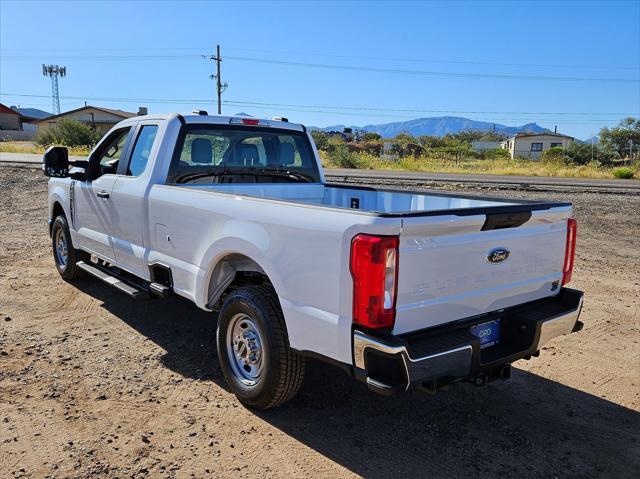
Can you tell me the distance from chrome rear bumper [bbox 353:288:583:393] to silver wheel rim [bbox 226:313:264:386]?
3.33 ft

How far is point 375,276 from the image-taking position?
2805mm

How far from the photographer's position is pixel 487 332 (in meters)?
3.43

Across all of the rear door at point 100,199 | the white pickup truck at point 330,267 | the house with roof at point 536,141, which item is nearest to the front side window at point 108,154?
the rear door at point 100,199

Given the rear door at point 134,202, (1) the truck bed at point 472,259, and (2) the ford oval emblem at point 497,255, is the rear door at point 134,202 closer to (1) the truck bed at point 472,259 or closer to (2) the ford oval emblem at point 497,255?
(1) the truck bed at point 472,259

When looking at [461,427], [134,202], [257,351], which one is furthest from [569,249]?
[134,202]

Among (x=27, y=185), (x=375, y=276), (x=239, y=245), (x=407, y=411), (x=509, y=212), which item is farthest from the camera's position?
(x=27, y=185)

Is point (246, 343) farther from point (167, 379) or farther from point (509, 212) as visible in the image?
point (509, 212)

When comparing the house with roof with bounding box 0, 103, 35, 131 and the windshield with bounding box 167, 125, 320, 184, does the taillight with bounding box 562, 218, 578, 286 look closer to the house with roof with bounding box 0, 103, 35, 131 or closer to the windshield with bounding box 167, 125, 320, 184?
the windshield with bounding box 167, 125, 320, 184

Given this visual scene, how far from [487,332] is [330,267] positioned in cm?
117

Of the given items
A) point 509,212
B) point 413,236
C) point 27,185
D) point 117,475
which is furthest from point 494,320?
point 27,185

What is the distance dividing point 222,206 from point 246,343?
3.19ft

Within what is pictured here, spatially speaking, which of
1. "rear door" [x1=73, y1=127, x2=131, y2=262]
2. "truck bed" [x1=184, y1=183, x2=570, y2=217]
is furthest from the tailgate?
"rear door" [x1=73, y1=127, x2=131, y2=262]

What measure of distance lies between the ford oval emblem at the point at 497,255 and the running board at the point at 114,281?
10.2 feet

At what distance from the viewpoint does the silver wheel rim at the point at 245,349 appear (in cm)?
374
